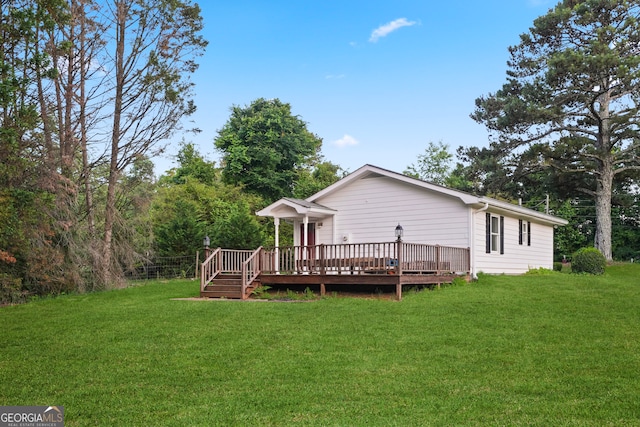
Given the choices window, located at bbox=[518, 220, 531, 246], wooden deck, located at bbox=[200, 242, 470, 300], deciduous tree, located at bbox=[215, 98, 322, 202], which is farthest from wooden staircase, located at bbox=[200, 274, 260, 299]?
deciduous tree, located at bbox=[215, 98, 322, 202]

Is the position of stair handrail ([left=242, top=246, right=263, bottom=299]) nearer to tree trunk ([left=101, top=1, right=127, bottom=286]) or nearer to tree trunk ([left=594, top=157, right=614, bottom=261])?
tree trunk ([left=101, top=1, right=127, bottom=286])

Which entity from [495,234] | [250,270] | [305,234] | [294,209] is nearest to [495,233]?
[495,234]

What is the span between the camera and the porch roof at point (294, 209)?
1814 cm

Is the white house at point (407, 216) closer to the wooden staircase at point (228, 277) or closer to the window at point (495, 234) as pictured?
the window at point (495, 234)

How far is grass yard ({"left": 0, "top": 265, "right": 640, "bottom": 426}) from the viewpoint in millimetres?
5551

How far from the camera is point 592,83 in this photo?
2591cm

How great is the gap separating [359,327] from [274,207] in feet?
30.4

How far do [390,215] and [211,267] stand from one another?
5.97 meters

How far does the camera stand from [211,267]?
53.9 feet

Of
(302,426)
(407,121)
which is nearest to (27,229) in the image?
(302,426)

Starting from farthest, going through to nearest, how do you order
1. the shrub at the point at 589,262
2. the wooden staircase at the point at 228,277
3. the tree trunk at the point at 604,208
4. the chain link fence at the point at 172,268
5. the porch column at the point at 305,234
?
the tree trunk at the point at 604,208 → the chain link fence at the point at 172,268 → the shrub at the point at 589,262 → the porch column at the point at 305,234 → the wooden staircase at the point at 228,277

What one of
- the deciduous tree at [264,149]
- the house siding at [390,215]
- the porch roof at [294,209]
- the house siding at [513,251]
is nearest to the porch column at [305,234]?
the porch roof at [294,209]

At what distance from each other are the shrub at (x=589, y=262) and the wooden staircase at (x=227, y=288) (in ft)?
46.1

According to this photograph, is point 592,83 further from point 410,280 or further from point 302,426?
point 302,426
